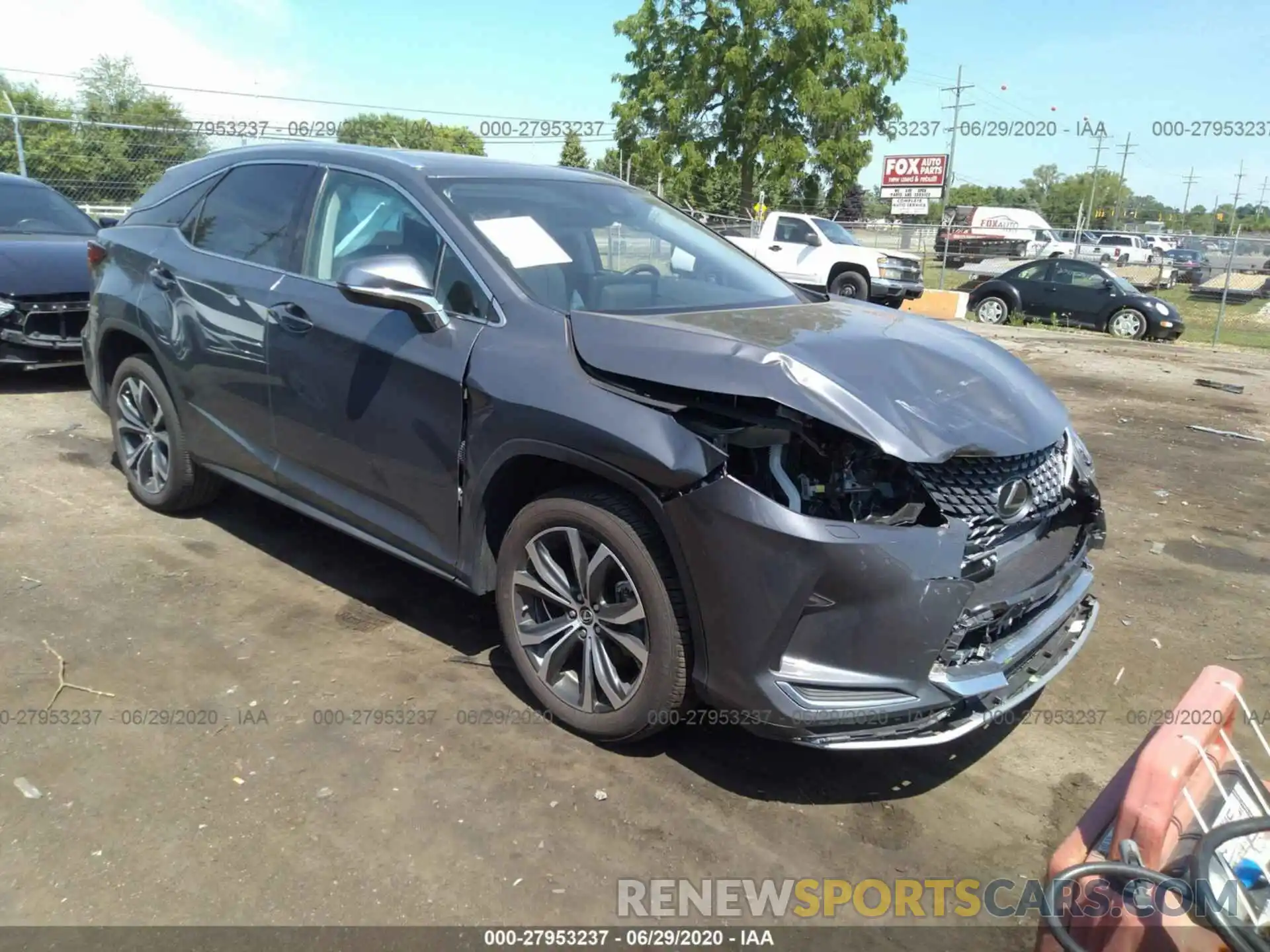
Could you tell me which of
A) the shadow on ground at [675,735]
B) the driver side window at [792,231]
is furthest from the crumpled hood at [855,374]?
the driver side window at [792,231]

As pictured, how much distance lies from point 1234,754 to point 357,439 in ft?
9.52

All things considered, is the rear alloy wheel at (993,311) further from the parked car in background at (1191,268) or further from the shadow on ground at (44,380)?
the shadow on ground at (44,380)

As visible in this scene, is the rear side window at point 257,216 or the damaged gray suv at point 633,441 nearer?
the damaged gray suv at point 633,441

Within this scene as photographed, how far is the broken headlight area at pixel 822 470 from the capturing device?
2582 millimetres

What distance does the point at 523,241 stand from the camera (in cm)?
345

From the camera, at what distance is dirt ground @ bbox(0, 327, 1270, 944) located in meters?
2.50

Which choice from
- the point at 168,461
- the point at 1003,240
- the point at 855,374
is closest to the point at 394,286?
the point at 855,374

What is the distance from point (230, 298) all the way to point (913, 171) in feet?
123

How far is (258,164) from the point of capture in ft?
14.0

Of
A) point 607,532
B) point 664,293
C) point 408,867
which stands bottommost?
point 408,867

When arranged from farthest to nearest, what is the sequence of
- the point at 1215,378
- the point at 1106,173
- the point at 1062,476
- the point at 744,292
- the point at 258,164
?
1. the point at 1106,173
2. the point at 1215,378
3. the point at 258,164
4. the point at 744,292
5. the point at 1062,476

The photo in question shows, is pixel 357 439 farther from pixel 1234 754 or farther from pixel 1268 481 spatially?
pixel 1268 481

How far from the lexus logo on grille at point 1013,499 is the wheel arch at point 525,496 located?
0.95m

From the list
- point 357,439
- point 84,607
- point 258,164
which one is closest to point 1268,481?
point 357,439
